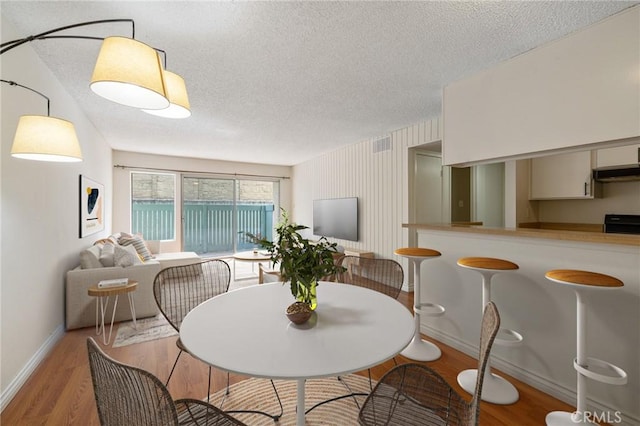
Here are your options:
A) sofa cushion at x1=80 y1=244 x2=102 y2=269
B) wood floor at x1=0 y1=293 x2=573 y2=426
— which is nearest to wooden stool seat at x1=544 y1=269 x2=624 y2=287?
A: wood floor at x1=0 y1=293 x2=573 y2=426

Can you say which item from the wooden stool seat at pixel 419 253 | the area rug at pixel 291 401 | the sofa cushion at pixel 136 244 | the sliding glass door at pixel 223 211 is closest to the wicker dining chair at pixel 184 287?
the area rug at pixel 291 401

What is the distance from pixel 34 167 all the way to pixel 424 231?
135 inches

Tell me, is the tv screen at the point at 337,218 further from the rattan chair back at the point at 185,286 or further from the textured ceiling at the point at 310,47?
the rattan chair back at the point at 185,286

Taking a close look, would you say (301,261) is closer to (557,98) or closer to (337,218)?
(557,98)

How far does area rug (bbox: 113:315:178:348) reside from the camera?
2.75m

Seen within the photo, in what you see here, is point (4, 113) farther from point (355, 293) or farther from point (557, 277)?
point (557, 277)

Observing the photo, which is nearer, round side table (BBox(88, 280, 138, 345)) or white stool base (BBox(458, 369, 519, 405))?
white stool base (BBox(458, 369, 519, 405))

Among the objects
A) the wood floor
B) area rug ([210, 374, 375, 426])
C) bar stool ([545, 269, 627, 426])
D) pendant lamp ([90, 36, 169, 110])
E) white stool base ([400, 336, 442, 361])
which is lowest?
area rug ([210, 374, 375, 426])

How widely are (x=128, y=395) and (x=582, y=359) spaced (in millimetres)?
2206

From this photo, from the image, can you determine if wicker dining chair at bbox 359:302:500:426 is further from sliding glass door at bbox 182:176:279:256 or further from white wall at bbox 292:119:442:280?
sliding glass door at bbox 182:176:279:256

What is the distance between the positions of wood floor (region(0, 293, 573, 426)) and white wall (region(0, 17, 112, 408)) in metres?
0.12

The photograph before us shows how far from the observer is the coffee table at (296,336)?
3.12ft

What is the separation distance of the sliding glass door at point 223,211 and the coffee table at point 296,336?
5.21m

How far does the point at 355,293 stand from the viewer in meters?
1.70
